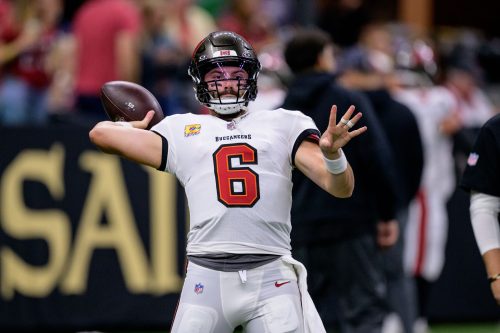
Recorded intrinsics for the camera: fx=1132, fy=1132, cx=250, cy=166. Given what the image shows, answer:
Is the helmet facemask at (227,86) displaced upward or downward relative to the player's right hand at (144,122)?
upward

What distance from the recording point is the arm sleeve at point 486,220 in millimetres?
5016

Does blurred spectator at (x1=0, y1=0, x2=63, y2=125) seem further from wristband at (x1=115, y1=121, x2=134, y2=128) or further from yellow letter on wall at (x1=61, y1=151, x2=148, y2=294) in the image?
wristband at (x1=115, y1=121, x2=134, y2=128)

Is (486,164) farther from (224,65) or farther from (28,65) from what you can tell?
(28,65)

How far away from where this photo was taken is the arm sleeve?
5.02 meters

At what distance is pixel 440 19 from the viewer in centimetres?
1544

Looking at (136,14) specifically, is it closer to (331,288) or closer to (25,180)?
(25,180)

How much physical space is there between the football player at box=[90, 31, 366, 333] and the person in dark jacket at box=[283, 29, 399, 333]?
177cm

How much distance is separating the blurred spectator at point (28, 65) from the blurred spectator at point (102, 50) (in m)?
0.29

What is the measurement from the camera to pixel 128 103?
5.17 m

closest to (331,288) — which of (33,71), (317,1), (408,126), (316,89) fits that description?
(316,89)

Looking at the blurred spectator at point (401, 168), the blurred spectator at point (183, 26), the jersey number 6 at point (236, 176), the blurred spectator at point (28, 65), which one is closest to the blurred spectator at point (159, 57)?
the blurred spectator at point (183, 26)

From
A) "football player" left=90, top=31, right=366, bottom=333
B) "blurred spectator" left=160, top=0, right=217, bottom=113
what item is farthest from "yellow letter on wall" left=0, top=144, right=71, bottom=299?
"football player" left=90, top=31, right=366, bottom=333

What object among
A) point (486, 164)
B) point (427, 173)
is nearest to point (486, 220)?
point (486, 164)

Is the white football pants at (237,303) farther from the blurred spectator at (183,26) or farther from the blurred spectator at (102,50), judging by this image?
the blurred spectator at (183,26)
